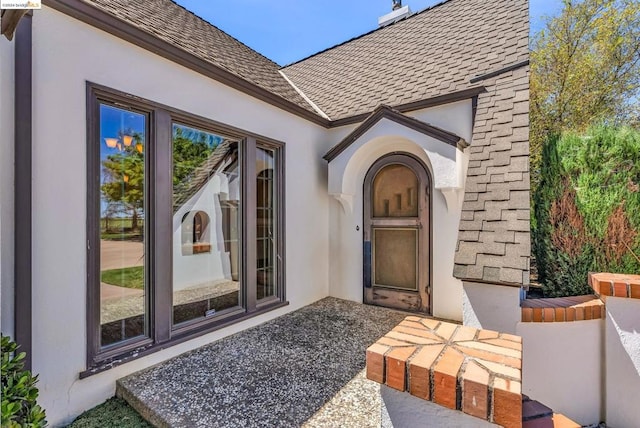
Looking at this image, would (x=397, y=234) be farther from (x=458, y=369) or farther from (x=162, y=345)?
(x=458, y=369)

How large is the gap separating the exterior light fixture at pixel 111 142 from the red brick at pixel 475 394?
4193 mm

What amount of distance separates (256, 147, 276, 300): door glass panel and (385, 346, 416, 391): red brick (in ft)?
13.4

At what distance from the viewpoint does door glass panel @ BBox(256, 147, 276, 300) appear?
5.44m

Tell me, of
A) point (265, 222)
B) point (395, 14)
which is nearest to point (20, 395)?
point (265, 222)

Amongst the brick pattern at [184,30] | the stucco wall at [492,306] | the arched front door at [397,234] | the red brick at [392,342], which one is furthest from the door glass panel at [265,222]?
the red brick at [392,342]

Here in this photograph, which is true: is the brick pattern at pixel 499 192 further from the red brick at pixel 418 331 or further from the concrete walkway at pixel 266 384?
the concrete walkway at pixel 266 384

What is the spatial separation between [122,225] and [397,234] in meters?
4.74

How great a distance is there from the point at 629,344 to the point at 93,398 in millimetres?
6022

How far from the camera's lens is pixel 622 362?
3443mm

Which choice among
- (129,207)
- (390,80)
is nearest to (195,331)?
(129,207)

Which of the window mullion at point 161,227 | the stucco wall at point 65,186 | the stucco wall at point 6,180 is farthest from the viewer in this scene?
the window mullion at point 161,227

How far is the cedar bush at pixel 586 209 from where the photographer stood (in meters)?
4.76

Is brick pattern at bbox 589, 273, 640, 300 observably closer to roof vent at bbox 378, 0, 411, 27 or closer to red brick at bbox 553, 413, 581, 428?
red brick at bbox 553, 413, 581, 428

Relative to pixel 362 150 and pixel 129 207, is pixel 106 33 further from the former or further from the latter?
pixel 362 150
